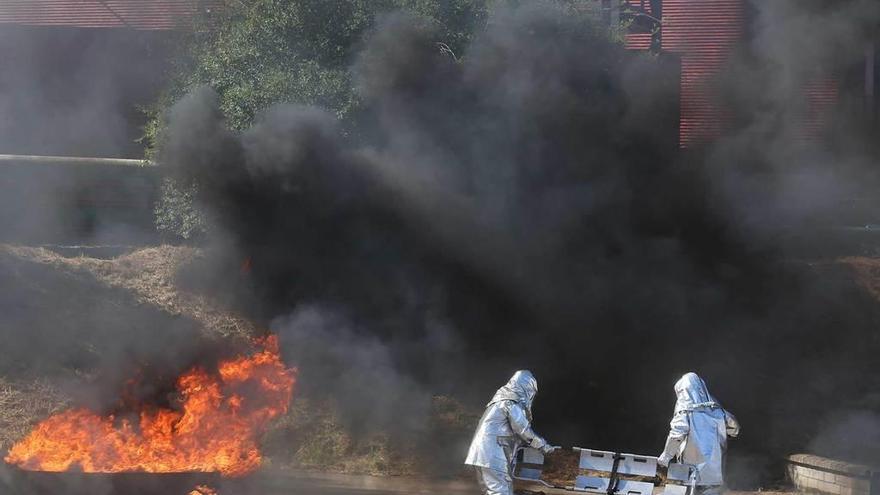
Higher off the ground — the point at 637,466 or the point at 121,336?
the point at 121,336

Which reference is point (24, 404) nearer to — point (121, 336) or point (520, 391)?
point (121, 336)

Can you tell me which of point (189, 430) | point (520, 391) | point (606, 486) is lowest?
point (606, 486)

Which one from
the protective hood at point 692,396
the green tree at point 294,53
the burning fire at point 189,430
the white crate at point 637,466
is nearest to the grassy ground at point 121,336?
the burning fire at point 189,430

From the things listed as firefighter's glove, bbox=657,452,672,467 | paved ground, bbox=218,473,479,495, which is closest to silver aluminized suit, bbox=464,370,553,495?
firefighter's glove, bbox=657,452,672,467

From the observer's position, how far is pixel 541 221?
1589 cm

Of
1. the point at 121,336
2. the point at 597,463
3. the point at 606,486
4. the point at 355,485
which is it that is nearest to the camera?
the point at 606,486

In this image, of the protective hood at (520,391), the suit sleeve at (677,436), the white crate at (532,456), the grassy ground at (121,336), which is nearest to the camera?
the suit sleeve at (677,436)

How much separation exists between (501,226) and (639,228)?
7.70 ft

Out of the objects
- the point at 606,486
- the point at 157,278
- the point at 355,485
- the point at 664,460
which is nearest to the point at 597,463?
the point at 606,486

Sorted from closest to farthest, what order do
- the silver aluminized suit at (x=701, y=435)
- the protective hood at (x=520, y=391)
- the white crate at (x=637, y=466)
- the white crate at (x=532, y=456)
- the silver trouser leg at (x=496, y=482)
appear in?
the silver aluminized suit at (x=701, y=435)
the silver trouser leg at (x=496, y=482)
the white crate at (x=637, y=466)
the protective hood at (x=520, y=391)
the white crate at (x=532, y=456)

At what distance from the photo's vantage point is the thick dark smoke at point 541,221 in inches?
600

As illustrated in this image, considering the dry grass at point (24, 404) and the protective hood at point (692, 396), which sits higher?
the protective hood at point (692, 396)

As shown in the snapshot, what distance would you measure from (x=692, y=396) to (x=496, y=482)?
86.9 inches

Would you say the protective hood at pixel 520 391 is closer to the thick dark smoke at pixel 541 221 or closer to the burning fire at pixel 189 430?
the burning fire at pixel 189 430
